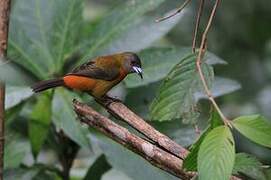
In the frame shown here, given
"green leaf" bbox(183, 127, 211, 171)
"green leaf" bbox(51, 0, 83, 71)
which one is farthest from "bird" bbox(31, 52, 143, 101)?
"green leaf" bbox(183, 127, 211, 171)

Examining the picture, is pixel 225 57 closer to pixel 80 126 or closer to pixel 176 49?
pixel 176 49

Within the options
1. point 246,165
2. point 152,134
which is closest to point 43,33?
point 152,134

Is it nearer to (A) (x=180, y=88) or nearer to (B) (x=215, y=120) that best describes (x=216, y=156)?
(B) (x=215, y=120)

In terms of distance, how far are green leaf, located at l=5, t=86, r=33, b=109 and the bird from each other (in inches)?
7.5

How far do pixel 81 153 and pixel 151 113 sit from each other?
8.20 ft

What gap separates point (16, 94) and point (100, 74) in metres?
0.40

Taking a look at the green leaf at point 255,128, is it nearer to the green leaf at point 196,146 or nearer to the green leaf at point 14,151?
the green leaf at point 196,146

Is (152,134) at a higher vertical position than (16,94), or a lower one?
higher

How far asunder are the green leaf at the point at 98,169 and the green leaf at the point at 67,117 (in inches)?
12.9

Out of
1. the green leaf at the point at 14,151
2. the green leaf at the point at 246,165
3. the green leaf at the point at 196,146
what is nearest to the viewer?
the green leaf at the point at 196,146

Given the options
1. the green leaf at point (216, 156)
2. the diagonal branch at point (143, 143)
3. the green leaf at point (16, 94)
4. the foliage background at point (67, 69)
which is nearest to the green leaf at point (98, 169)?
the foliage background at point (67, 69)

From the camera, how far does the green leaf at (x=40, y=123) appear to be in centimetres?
325

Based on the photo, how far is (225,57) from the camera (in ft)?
16.6

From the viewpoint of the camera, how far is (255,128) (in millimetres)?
1803
